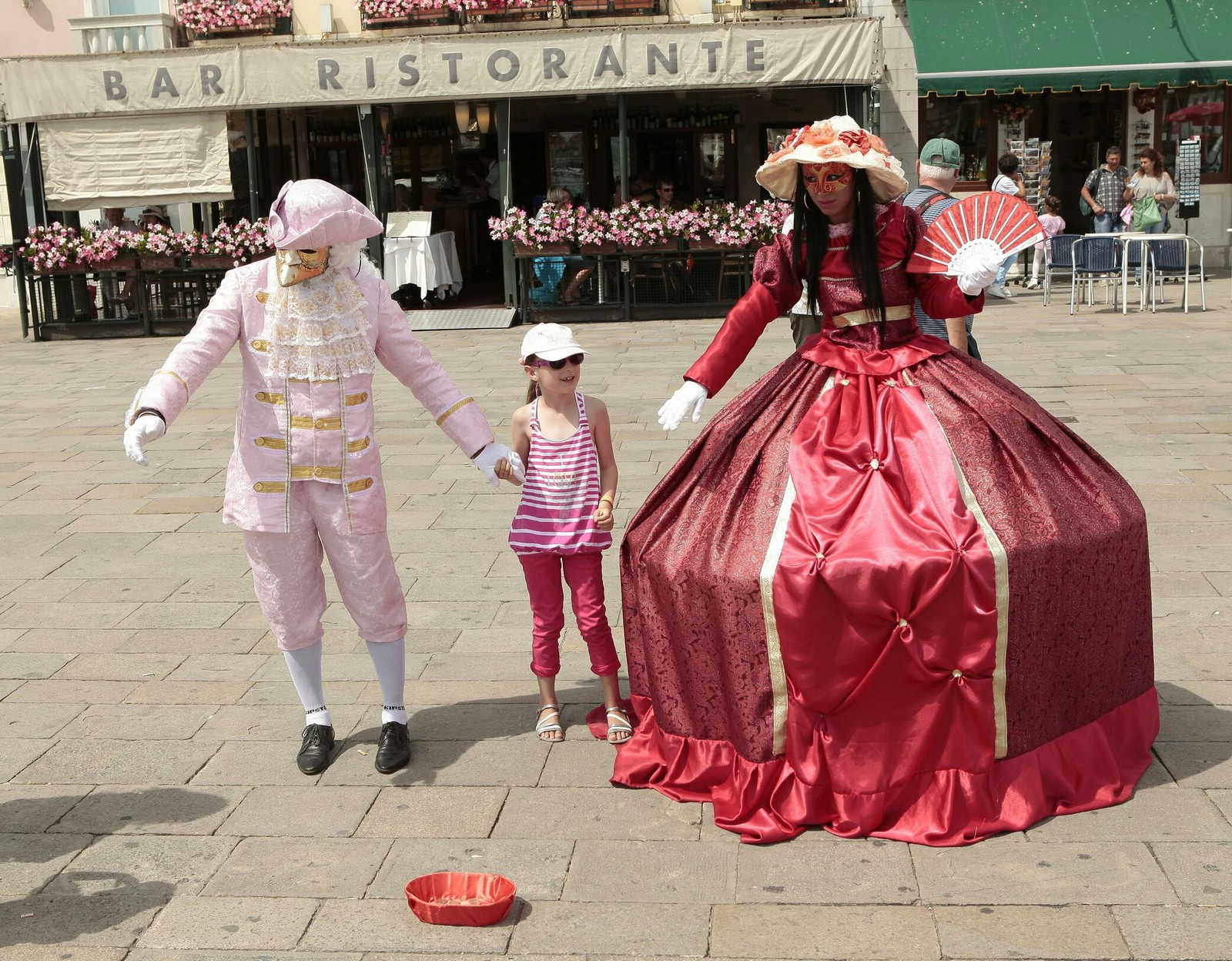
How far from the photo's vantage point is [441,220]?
19469 millimetres

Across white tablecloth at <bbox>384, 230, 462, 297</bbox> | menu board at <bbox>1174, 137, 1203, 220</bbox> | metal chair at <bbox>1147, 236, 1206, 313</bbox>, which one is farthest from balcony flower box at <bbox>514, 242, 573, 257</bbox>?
menu board at <bbox>1174, 137, 1203, 220</bbox>

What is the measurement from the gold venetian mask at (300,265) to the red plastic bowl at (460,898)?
1648 mm

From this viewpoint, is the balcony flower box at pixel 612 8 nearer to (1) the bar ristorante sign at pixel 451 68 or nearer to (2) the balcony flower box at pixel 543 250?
(1) the bar ristorante sign at pixel 451 68

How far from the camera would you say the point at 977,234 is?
13.1 feet

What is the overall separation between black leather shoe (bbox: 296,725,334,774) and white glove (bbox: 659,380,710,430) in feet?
4.39

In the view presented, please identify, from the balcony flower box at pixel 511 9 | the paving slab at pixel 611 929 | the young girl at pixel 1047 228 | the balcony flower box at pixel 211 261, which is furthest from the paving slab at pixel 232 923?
the balcony flower box at pixel 511 9

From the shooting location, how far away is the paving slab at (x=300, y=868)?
3.46 metres

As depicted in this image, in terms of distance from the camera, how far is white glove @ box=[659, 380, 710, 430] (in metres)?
4.06

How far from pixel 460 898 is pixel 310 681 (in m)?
1.14

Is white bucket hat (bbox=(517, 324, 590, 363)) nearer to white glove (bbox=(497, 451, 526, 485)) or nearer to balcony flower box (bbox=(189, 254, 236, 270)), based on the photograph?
white glove (bbox=(497, 451, 526, 485))

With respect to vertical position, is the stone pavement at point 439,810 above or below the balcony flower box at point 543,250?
below

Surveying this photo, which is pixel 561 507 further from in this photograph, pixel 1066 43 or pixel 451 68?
pixel 1066 43

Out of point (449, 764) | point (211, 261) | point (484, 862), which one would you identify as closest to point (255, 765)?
point (449, 764)

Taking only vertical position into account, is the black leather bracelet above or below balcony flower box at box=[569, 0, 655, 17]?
below
